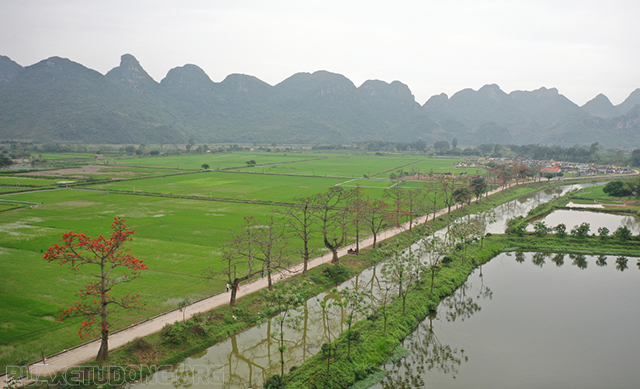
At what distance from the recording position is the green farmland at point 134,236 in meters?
18.9

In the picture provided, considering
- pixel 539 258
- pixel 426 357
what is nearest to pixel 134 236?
pixel 426 357

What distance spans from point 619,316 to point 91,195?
2403 inches

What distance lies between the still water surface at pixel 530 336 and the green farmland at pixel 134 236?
11.8 meters

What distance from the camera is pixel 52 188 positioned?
6091 cm

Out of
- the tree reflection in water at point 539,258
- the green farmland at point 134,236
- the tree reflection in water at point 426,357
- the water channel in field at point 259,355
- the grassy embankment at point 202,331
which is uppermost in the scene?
the green farmland at point 134,236

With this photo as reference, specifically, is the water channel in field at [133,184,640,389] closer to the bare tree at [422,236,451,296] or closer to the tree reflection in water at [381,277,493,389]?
the tree reflection in water at [381,277,493,389]

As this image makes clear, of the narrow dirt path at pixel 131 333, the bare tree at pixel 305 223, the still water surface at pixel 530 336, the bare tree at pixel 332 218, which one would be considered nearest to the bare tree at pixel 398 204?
the bare tree at pixel 332 218

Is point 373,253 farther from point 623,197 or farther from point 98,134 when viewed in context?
point 98,134

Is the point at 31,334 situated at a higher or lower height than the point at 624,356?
higher

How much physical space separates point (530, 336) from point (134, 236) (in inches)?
1213

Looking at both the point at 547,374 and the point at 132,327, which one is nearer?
the point at 547,374

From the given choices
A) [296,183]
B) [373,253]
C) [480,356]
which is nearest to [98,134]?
[296,183]

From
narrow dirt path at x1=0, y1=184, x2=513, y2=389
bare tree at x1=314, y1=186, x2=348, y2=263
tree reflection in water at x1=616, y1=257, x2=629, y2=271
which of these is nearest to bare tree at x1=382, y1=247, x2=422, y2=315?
bare tree at x1=314, y1=186, x2=348, y2=263

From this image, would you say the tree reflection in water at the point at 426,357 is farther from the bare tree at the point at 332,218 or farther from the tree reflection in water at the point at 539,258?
the tree reflection in water at the point at 539,258
